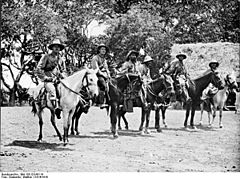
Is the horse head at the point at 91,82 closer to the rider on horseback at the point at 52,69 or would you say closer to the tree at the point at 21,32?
the rider on horseback at the point at 52,69

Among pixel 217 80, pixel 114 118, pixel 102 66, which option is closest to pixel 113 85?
pixel 102 66

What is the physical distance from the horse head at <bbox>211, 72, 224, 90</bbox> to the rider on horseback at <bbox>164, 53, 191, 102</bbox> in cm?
70

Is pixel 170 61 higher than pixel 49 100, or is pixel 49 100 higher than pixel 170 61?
pixel 170 61

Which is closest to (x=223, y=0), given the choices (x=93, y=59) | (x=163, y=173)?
(x=93, y=59)

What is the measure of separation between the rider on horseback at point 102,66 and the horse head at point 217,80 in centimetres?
336

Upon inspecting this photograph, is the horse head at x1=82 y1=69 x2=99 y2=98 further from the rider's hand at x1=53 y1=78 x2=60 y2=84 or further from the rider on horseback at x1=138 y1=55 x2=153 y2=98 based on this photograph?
the rider on horseback at x1=138 y1=55 x2=153 y2=98

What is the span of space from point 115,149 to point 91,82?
142 cm

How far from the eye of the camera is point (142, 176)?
6723 mm

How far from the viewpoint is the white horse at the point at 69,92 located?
8609mm

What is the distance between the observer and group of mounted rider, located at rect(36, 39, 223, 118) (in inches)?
338

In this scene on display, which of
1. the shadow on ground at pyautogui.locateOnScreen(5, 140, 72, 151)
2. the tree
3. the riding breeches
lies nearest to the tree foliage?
the tree

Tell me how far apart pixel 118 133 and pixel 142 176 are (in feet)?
12.0

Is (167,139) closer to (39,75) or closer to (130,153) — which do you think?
(130,153)

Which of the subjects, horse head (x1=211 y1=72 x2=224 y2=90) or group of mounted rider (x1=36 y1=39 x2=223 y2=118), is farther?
horse head (x1=211 y1=72 x2=224 y2=90)
